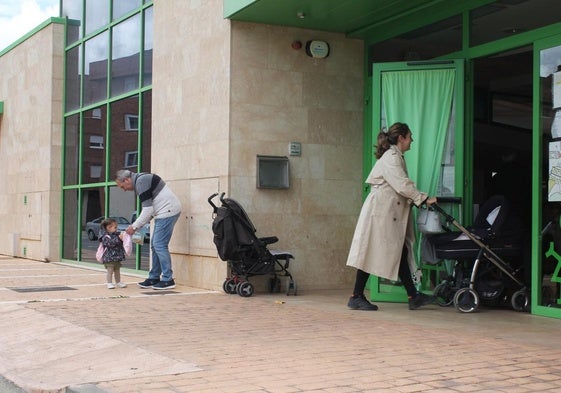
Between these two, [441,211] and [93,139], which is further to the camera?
[93,139]

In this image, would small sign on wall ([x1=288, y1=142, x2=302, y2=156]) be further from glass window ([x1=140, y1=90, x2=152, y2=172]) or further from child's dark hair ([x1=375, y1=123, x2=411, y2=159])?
glass window ([x1=140, y1=90, x2=152, y2=172])

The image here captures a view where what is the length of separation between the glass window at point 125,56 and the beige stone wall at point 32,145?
2565mm

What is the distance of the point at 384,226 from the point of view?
7.50 meters

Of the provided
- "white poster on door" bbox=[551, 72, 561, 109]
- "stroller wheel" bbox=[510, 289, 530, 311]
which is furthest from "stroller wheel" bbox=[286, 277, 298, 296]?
"white poster on door" bbox=[551, 72, 561, 109]

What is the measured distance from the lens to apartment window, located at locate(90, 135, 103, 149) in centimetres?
1351

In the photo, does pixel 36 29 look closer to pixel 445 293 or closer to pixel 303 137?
pixel 303 137

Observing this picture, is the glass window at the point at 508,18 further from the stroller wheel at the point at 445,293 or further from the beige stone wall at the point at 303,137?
the stroller wheel at the point at 445,293

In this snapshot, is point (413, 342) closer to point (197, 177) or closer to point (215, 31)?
point (197, 177)

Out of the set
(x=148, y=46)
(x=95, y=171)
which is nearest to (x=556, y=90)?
(x=148, y=46)

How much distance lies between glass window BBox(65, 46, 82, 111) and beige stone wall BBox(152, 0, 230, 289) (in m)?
4.23

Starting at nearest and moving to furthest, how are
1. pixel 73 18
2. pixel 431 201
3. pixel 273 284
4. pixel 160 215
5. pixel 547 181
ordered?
pixel 547 181 → pixel 431 201 → pixel 273 284 → pixel 160 215 → pixel 73 18

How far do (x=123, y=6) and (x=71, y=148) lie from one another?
11.5 feet

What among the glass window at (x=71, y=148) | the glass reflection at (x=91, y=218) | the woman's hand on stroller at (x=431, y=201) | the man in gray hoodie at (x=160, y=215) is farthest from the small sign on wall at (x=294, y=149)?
the glass window at (x=71, y=148)

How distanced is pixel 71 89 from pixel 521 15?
9.85 metres
